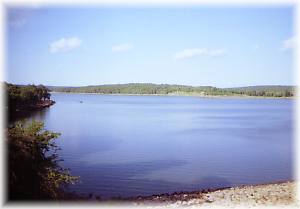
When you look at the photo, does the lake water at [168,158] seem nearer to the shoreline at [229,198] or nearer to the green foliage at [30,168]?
the shoreline at [229,198]

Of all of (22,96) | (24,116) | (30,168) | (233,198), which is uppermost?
(22,96)

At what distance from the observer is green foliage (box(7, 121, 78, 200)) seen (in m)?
4.88

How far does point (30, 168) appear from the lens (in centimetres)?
530

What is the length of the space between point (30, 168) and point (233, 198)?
3.09 metres

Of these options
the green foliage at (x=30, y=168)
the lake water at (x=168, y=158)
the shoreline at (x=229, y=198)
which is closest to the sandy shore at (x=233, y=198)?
the shoreline at (x=229, y=198)

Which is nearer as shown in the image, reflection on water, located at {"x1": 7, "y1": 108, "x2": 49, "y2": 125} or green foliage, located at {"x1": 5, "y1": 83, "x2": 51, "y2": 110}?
reflection on water, located at {"x1": 7, "y1": 108, "x2": 49, "y2": 125}

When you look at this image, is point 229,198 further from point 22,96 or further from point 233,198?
point 22,96

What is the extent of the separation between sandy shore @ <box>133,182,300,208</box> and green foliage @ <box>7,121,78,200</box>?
1.38 metres

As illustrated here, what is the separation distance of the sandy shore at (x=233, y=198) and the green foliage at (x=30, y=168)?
1378mm

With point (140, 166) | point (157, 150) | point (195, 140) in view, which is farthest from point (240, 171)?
point (195, 140)

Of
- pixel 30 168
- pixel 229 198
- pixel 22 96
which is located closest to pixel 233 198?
pixel 229 198

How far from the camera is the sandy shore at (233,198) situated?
A: 5.79 metres

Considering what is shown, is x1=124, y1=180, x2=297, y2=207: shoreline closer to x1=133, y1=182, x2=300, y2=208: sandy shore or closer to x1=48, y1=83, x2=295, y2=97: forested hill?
x1=133, y1=182, x2=300, y2=208: sandy shore

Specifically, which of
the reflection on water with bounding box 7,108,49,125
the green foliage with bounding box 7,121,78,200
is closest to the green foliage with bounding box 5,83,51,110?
the reflection on water with bounding box 7,108,49,125
